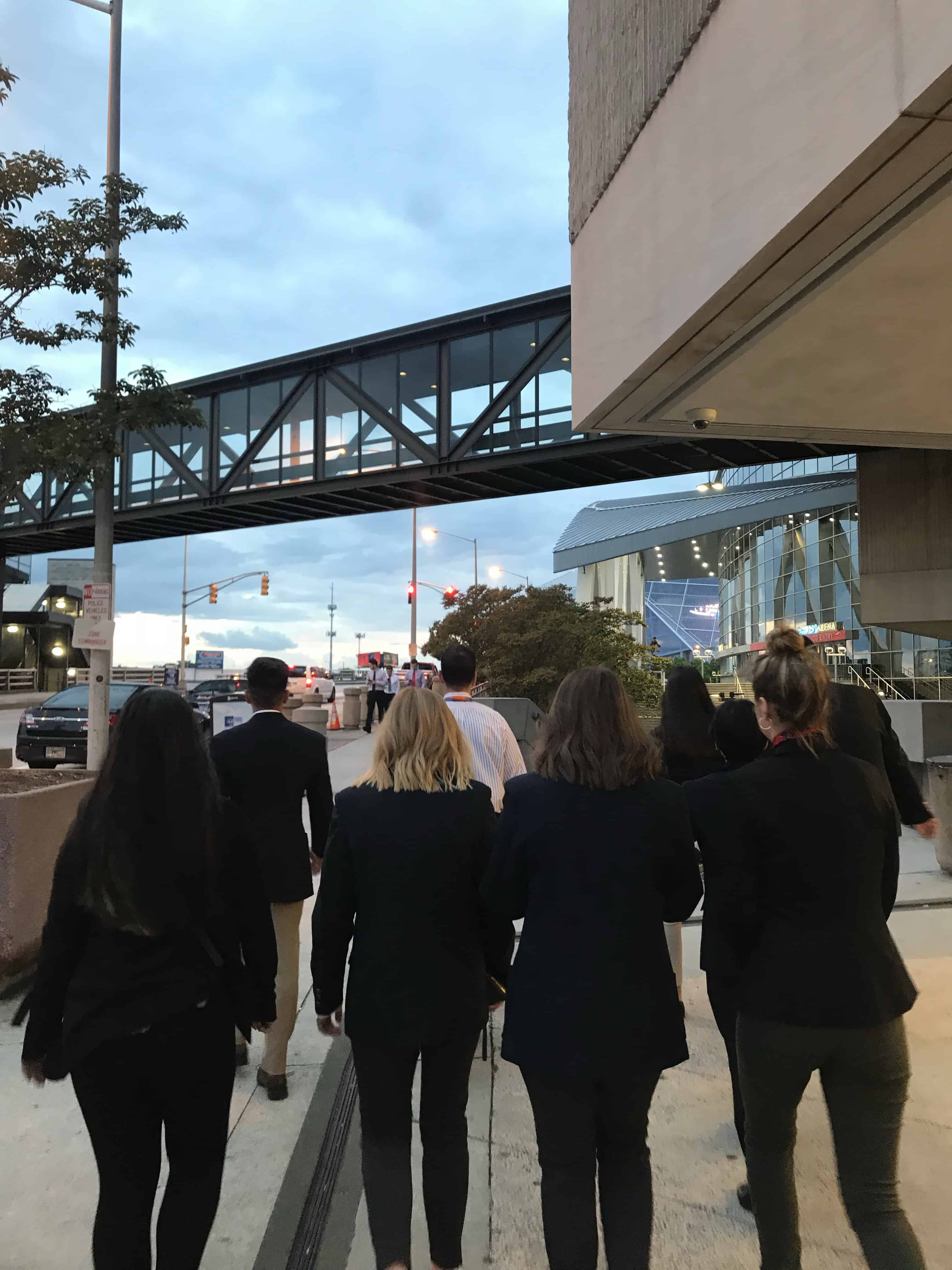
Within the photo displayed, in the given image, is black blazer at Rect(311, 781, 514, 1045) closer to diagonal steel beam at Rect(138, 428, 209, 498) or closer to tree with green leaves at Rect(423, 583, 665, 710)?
tree with green leaves at Rect(423, 583, 665, 710)

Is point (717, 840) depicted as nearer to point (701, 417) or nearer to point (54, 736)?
point (701, 417)

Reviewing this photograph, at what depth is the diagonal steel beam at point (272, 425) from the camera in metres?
25.2

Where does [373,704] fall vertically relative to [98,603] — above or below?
below

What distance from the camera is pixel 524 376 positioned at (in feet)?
68.8

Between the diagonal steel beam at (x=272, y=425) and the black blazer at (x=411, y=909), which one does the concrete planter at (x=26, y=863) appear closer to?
the black blazer at (x=411, y=909)

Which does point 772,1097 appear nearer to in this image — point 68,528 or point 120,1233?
point 120,1233

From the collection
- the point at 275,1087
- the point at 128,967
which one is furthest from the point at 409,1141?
the point at 275,1087

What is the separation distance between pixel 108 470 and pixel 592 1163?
10.5 m

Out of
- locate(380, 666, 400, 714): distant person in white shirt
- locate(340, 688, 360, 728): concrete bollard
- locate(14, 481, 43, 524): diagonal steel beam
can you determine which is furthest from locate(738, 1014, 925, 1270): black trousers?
locate(14, 481, 43, 524): diagonal steel beam

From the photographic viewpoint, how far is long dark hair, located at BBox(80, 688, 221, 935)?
2275 mm

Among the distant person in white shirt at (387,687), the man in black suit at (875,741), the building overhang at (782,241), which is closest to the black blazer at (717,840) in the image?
the man in black suit at (875,741)

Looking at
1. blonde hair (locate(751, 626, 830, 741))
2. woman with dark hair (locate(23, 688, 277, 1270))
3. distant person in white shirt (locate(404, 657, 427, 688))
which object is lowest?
woman with dark hair (locate(23, 688, 277, 1270))

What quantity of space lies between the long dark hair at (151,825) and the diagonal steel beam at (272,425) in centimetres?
2406

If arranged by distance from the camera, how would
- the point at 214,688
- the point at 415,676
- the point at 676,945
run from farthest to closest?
the point at 214,688
the point at 415,676
the point at 676,945
